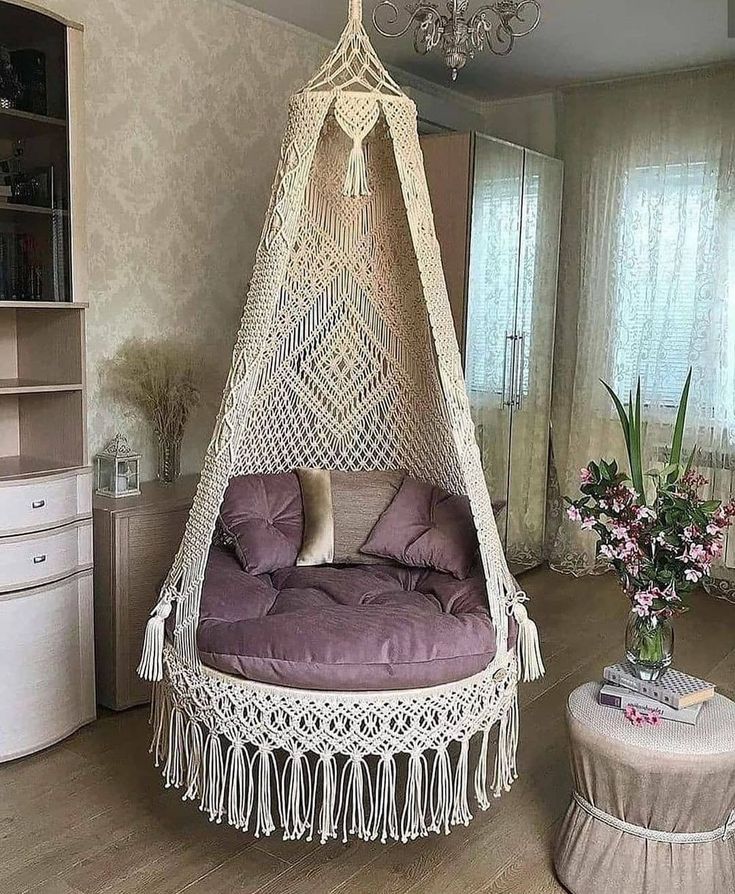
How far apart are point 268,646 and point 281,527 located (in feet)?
2.68

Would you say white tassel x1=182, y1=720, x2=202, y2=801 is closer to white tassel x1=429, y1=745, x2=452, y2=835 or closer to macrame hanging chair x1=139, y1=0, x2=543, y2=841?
macrame hanging chair x1=139, y1=0, x2=543, y2=841

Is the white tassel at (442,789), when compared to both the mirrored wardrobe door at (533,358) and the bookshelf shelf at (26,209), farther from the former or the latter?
the mirrored wardrobe door at (533,358)

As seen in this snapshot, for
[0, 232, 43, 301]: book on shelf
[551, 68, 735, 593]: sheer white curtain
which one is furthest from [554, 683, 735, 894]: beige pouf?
[551, 68, 735, 593]: sheer white curtain

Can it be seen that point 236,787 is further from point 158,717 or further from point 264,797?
point 158,717

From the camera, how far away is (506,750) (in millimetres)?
2441

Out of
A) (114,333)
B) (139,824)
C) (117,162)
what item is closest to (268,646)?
(139,824)

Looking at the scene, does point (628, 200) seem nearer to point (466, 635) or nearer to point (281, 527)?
point (281, 527)

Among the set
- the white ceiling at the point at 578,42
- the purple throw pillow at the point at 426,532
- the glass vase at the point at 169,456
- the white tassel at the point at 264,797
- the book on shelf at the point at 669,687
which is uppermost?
the white ceiling at the point at 578,42

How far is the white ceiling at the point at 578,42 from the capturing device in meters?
Result: 3.64

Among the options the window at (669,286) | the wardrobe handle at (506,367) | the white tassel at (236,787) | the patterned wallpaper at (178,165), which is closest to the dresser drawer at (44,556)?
the patterned wallpaper at (178,165)

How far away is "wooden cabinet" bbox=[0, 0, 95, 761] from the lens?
2.78 meters

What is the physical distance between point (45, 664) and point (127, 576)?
1.30 ft

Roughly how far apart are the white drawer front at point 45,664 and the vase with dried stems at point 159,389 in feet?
2.21

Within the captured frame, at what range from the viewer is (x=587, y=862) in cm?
229
